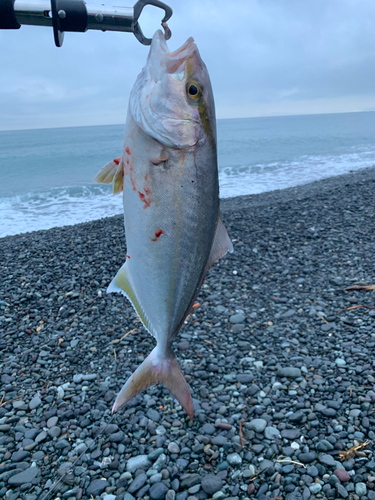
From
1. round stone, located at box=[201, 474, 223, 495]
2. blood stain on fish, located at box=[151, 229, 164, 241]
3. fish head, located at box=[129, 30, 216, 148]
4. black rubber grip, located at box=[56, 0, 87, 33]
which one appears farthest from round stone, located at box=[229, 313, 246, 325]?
black rubber grip, located at box=[56, 0, 87, 33]

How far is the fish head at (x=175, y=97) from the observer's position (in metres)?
1.61

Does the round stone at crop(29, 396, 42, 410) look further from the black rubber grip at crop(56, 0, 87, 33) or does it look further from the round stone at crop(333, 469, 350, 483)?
the black rubber grip at crop(56, 0, 87, 33)

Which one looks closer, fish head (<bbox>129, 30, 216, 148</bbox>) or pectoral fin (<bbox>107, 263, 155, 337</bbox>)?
fish head (<bbox>129, 30, 216, 148</bbox>)

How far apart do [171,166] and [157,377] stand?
3.60 ft

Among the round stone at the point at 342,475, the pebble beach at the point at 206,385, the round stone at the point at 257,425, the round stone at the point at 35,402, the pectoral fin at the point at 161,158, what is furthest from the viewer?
the round stone at the point at 35,402

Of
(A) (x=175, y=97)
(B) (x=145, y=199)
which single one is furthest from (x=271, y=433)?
(A) (x=175, y=97)

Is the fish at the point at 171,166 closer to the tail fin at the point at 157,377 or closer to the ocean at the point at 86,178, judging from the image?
the tail fin at the point at 157,377

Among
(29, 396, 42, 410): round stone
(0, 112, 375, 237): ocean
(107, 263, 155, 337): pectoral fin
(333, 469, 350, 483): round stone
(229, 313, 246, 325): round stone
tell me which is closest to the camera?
(107, 263, 155, 337): pectoral fin

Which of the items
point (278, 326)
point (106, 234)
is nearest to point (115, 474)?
point (278, 326)

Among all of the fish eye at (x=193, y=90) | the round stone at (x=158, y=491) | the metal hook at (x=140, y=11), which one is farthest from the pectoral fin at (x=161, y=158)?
the round stone at (x=158, y=491)

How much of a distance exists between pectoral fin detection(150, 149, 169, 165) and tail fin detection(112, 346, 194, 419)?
3.24ft

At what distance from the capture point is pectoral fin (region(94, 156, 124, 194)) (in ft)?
5.80

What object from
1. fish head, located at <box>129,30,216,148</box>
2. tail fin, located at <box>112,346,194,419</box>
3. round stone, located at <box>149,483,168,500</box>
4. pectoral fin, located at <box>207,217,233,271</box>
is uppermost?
fish head, located at <box>129,30,216,148</box>

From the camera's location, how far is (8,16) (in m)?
1.64
